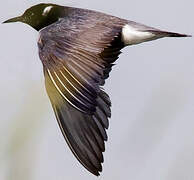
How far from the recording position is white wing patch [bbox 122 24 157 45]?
9.98 ft

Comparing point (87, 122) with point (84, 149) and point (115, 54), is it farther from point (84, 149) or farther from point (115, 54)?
point (115, 54)

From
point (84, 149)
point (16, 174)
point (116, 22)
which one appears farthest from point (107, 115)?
point (16, 174)

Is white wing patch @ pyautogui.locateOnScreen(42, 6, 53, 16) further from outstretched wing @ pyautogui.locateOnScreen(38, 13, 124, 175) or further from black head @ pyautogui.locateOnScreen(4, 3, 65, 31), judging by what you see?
outstretched wing @ pyautogui.locateOnScreen(38, 13, 124, 175)

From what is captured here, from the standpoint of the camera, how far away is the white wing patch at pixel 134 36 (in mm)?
3042

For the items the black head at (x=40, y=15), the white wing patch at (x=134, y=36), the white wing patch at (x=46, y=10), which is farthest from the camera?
the white wing patch at (x=46, y=10)

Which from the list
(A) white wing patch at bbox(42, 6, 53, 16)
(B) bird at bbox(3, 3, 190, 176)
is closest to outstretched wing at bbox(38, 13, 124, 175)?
(B) bird at bbox(3, 3, 190, 176)

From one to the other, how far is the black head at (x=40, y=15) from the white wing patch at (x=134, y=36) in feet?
2.43

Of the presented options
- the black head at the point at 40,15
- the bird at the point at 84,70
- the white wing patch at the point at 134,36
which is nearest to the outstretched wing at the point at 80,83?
the bird at the point at 84,70

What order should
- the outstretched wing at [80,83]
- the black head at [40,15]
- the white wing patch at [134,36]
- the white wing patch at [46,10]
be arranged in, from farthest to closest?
the white wing patch at [46,10]
the black head at [40,15]
the white wing patch at [134,36]
the outstretched wing at [80,83]

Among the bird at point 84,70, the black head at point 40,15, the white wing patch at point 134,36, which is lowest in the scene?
the black head at point 40,15

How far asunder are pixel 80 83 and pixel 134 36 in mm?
887

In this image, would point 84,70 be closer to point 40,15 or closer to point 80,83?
point 80,83

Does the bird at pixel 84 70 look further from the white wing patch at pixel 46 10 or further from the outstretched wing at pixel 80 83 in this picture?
the white wing patch at pixel 46 10

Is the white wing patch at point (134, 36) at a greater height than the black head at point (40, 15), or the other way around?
the white wing patch at point (134, 36)
